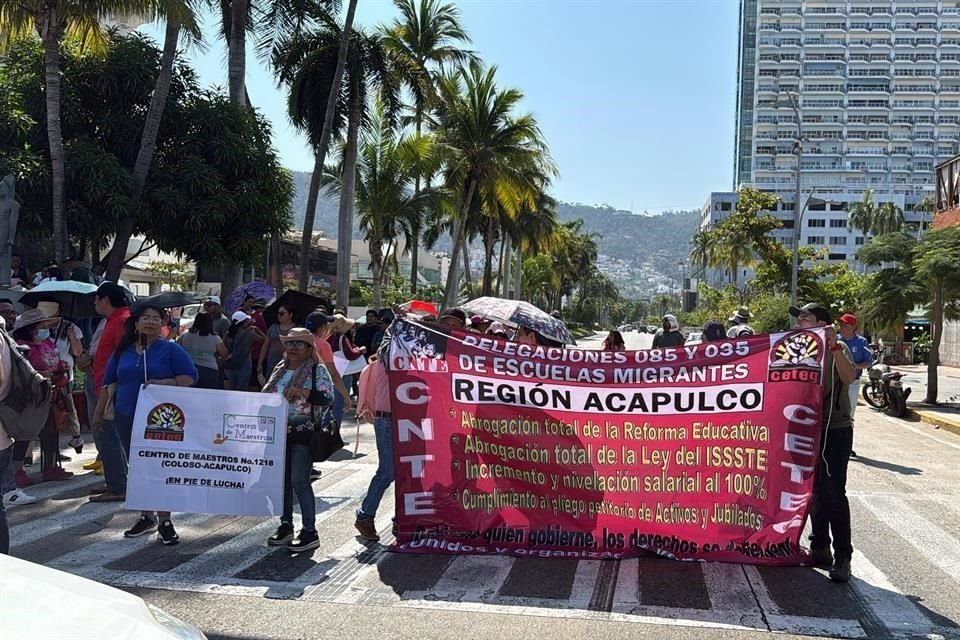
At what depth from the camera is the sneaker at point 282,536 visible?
6711 mm

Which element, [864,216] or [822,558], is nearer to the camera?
[822,558]

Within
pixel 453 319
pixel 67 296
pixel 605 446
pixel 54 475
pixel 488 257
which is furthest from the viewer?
pixel 488 257

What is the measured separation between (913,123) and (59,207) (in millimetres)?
157524

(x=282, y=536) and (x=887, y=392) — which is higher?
(x=887, y=392)

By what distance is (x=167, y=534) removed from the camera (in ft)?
22.2

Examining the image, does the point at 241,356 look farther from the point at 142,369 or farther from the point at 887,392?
the point at 887,392

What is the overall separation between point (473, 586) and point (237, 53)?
20269 mm

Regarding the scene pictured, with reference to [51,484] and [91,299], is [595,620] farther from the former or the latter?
[91,299]

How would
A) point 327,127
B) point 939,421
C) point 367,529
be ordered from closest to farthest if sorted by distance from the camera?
point 367,529 < point 939,421 < point 327,127

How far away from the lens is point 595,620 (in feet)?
17.1

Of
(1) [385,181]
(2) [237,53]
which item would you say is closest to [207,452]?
(2) [237,53]

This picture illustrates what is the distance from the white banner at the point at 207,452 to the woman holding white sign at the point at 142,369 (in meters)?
0.19

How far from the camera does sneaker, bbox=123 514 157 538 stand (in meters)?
6.97

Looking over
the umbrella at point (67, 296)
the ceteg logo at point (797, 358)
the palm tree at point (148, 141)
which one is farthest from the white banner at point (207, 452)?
the palm tree at point (148, 141)
